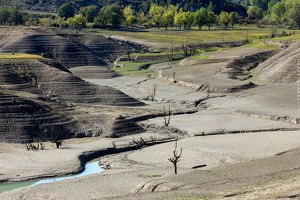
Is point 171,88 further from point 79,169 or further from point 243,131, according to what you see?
point 79,169

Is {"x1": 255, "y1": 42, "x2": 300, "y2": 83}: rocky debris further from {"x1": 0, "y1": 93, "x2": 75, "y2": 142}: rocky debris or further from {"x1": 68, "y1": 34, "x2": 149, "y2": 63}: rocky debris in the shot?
{"x1": 68, "y1": 34, "x2": 149, "y2": 63}: rocky debris

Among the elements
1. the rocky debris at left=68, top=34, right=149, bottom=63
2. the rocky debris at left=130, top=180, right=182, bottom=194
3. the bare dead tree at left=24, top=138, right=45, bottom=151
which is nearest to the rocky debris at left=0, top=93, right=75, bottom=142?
the bare dead tree at left=24, top=138, right=45, bottom=151

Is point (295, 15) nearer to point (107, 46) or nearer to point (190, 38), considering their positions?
point (190, 38)

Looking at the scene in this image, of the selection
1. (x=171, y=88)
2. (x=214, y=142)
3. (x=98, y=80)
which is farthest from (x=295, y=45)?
(x=214, y=142)

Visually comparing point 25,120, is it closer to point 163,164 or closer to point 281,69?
point 163,164

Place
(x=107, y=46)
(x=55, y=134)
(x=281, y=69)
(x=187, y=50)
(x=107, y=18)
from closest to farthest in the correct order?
1. (x=55, y=134)
2. (x=281, y=69)
3. (x=187, y=50)
4. (x=107, y=46)
5. (x=107, y=18)

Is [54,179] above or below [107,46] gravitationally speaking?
above

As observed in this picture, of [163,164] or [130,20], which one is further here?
[130,20]

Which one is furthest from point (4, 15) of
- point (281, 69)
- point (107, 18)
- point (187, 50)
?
point (281, 69)

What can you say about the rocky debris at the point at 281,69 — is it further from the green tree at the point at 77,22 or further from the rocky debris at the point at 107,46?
the green tree at the point at 77,22

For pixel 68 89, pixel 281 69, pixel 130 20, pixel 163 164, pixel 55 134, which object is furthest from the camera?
pixel 130 20

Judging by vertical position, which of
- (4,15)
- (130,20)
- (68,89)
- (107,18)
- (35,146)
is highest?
(4,15)

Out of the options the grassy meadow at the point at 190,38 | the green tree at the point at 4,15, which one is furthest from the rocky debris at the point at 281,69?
the green tree at the point at 4,15

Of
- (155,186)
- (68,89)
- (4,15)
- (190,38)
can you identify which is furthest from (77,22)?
(155,186)
